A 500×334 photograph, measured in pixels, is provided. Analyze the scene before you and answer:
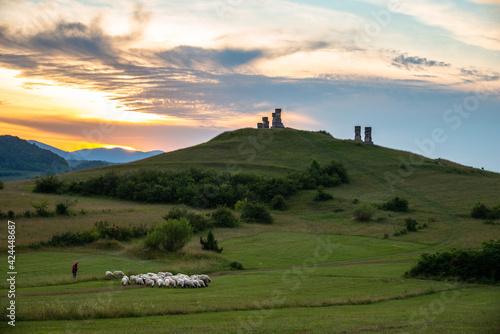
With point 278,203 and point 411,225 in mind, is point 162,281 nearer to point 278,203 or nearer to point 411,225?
point 411,225

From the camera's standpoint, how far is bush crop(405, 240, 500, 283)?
31344 millimetres

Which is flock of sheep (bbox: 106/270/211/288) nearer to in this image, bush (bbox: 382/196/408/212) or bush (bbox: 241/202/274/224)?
bush (bbox: 241/202/274/224)

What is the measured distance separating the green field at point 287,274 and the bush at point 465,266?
5.70ft

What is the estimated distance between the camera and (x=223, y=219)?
64.6 metres

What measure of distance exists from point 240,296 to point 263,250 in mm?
22405

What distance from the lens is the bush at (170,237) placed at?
43.5m

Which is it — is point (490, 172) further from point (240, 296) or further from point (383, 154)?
point (240, 296)

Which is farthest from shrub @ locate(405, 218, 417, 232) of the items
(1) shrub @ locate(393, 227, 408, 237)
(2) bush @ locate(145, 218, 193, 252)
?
(2) bush @ locate(145, 218, 193, 252)

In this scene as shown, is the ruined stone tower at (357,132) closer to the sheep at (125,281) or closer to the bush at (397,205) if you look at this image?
the bush at (397,205)

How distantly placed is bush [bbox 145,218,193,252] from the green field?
4.04 feet

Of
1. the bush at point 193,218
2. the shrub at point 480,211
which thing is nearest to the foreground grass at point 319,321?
the bush at point 193,218

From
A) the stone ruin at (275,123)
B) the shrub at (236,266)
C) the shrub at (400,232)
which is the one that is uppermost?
the stone ruin at (275,123)

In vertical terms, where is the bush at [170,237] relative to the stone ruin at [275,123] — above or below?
below

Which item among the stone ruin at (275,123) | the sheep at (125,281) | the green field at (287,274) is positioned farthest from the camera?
the stone ruin at (275,123)
